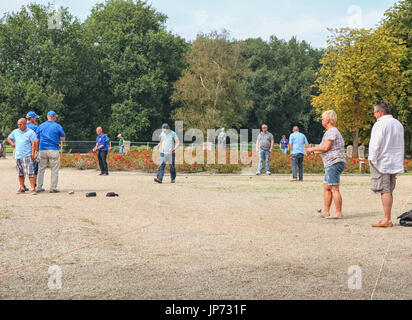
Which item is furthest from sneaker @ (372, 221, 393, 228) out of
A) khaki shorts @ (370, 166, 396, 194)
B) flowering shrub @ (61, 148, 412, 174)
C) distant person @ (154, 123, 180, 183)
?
flowering shrub @ (61, 148, 412, 174)

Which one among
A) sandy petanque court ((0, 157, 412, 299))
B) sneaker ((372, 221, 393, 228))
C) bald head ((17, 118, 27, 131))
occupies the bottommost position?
sandy petanque court ((0, 157, 412, 299))

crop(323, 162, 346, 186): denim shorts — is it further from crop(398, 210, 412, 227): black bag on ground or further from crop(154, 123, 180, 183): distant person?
crop(154, 123, 180, 183): distant person

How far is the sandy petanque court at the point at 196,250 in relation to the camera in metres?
4.36

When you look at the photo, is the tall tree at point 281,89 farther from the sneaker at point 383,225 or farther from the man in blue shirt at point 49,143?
the sneaker at point 383,225

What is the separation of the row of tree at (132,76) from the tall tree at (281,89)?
17 centimetres

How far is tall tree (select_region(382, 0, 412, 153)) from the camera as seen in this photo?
126ft

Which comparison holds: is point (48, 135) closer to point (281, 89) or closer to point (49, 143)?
point (49, 143)

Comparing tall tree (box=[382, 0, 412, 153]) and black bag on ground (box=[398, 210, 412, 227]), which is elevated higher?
tall tree (box=[382, 0, 412, 153])

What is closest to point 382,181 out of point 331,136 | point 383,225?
point 383,225

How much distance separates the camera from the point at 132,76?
56.4 m

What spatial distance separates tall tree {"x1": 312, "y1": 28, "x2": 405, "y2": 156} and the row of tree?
2.63 meters

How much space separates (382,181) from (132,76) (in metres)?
51.3

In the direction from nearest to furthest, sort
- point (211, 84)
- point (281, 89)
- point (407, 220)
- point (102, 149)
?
1. point (407, 220)
2. point (102, 149)
3. point (211, 84)
4. point (281, 89)
